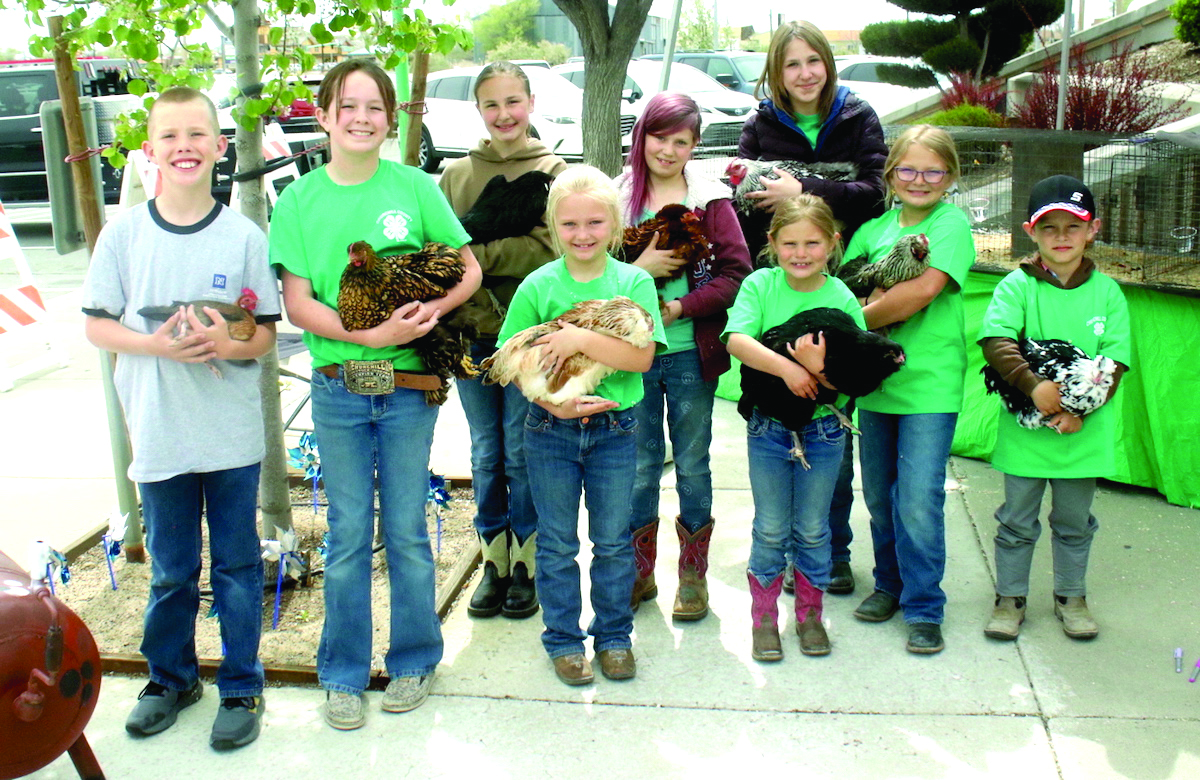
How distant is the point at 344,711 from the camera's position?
10.8ft

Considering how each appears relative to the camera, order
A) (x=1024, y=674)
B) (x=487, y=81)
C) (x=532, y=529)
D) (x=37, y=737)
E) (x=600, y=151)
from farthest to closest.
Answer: (x=600, y=151) → (x=532, y=529) → (x=487, y=81) → (x=1024, y=674) → (x=37, y=737)

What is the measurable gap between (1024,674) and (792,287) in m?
1.48

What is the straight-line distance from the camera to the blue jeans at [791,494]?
3.52m

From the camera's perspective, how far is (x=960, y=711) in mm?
3289

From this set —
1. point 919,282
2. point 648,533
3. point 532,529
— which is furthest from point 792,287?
point 532,529

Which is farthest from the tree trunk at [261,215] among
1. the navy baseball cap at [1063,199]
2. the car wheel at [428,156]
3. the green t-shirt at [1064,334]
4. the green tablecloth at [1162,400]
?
the car wheel at [428,156]

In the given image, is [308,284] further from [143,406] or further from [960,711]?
[960,711]

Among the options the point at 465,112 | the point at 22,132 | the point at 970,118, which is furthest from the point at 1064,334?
the point at 465,112

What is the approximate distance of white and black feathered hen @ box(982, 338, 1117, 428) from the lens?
3547 mm

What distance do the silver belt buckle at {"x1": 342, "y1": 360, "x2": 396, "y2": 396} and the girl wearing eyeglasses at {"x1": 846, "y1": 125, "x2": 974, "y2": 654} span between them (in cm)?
164

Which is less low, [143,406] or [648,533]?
[143,406]

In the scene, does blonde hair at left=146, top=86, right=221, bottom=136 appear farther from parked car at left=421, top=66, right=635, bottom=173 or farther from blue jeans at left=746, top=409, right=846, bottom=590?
parked car at left=421, top=66, right=635, bottom=173

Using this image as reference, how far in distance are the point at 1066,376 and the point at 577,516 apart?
170 cm

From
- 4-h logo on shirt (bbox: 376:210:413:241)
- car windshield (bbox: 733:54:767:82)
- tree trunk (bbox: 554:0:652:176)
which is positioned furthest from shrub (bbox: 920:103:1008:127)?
car windshield (bbox: 733:54:767:82)
